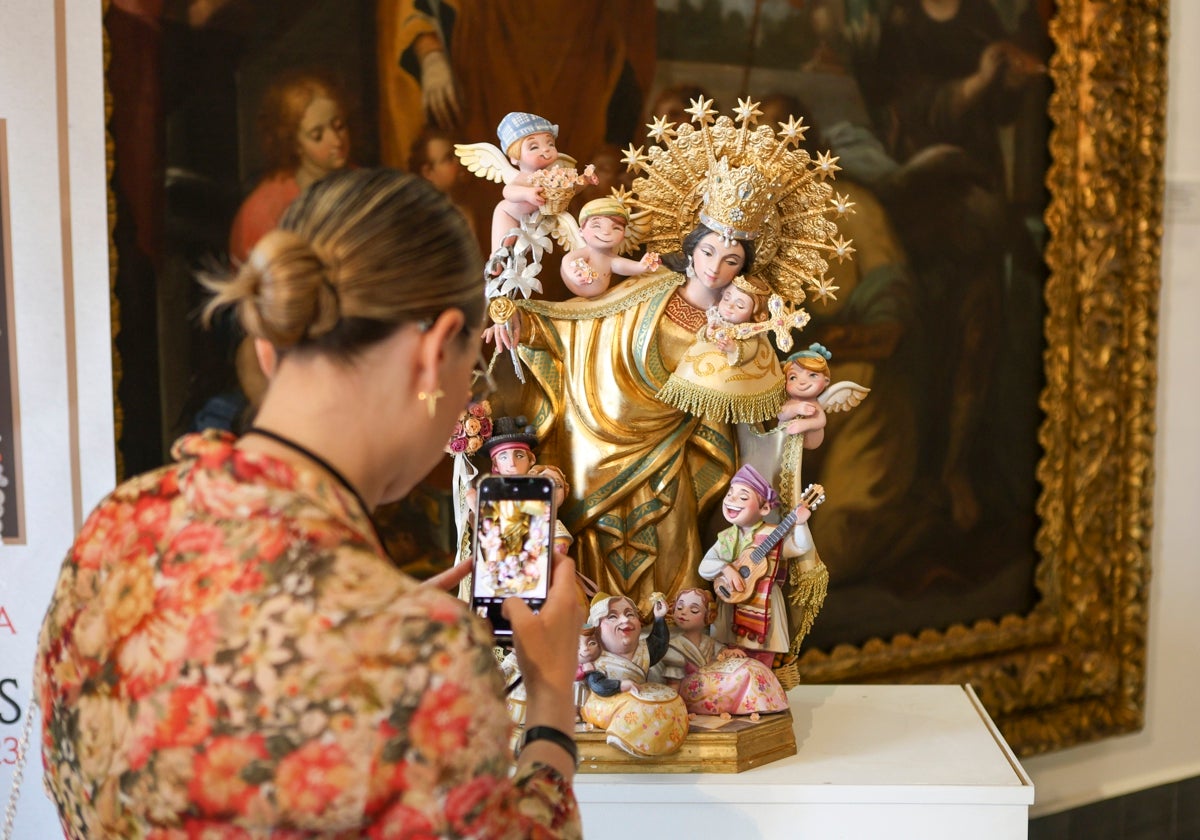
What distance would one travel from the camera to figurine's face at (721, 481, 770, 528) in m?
1.87

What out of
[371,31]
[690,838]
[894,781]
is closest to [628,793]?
[690,838]

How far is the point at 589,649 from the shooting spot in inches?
71.4

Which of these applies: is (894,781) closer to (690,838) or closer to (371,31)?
(690,838)

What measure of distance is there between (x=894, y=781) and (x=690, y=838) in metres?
0.31

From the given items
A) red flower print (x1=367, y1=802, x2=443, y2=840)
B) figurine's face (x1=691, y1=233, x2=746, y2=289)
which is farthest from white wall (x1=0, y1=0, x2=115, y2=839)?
red flower print (x1=367, y1=802, x2=443, y2=840)

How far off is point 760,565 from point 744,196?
0.56m

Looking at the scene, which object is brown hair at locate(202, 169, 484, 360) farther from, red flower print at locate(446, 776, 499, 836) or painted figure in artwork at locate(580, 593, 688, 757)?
painted figure in artwork at locate(580, 593, 688, 757)

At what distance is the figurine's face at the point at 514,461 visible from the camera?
1822 mm

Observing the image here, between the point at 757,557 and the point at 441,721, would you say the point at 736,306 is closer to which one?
the point at 757,557

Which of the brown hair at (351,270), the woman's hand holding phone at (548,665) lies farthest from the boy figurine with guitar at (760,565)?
the brown hair at (351,270)

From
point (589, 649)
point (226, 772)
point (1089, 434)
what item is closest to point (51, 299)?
point (589, 649)

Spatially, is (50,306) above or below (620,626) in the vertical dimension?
above

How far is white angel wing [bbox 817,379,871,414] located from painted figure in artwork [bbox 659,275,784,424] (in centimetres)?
8

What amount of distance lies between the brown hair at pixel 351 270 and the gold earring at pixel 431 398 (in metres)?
0.06
